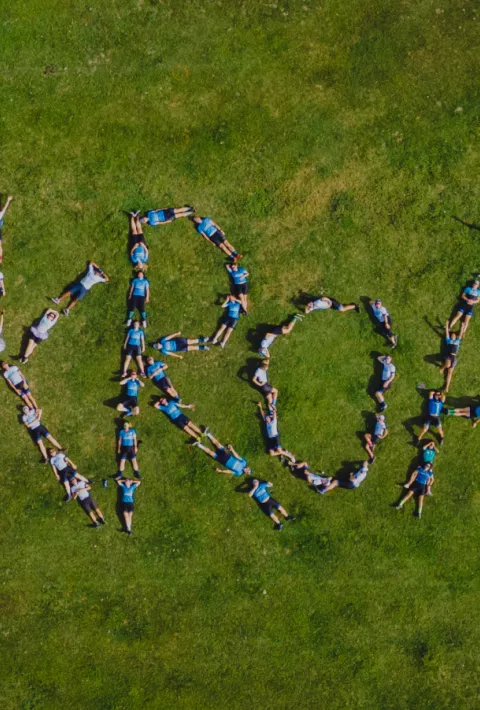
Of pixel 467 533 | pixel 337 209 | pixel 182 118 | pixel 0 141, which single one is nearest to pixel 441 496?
pixel 467 533

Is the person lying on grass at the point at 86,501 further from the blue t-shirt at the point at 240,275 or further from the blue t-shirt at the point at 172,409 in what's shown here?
the blue t-shirt at the point at 240,275

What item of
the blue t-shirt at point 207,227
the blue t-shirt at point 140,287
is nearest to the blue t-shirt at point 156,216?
the blue t-shirt at point 207,227

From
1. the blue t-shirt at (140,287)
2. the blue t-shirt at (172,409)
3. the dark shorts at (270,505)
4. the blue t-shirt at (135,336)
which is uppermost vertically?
the blue t-shirt at (140,287)

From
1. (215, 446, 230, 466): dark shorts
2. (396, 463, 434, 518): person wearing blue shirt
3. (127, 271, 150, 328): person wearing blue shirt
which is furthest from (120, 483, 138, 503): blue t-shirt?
(396, 463, 434, 518): person wearing blue shirt

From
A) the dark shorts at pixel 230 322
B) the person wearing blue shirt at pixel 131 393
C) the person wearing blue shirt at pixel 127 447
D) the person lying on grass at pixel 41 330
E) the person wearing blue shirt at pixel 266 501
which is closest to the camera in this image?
the person lying on grass at pixel 41 330

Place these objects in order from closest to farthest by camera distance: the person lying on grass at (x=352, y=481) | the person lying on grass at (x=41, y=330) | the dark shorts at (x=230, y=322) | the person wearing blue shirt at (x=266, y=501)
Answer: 1. the person lying on grass at (x=41, y=330)
2. the dark shorts at (x=230, y=322)
3. the person wearing blue shirt at (x=266, y=501)
4. the person lying on grass at (x=352, y=481)

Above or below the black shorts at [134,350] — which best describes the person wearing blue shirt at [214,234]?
above

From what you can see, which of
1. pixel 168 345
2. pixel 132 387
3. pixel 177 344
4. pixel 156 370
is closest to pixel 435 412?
pixel 177 344
